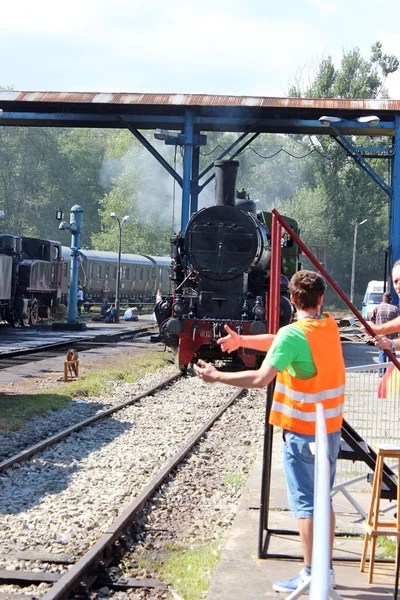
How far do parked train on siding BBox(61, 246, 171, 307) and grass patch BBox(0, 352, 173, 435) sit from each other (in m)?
23.3

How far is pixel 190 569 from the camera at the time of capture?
222 inches

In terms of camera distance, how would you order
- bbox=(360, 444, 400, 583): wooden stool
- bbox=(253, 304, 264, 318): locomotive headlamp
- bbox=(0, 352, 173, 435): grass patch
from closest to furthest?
bbox=(360, 444, 400, 583): wooden stool → bbox=(0, 352, 173, 435): grass patch → bbox=(253, 304, 264, 318): locomotive headlamp

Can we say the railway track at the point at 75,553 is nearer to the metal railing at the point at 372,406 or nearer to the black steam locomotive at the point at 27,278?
the metal railing at the point at 372,406

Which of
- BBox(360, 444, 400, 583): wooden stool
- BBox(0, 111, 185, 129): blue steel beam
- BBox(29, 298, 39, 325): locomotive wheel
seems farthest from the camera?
BBox(29, 298, 39, 325): locomotive wheel

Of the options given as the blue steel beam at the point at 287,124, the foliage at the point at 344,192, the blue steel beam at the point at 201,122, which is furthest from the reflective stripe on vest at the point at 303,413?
the foliage at the point at 344,192

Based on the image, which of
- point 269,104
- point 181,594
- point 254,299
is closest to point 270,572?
point 181,594

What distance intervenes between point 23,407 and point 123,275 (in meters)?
39.7

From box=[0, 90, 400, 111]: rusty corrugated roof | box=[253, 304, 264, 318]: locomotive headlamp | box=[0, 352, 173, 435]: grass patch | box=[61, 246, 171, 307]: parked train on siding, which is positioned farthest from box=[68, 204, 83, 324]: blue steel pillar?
box=[253, 304, 264, 318]: locomotive headlamp

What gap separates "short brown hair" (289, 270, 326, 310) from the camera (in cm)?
470

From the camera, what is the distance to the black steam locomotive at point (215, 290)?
16.0 m

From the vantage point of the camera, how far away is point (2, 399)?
13.6 meters

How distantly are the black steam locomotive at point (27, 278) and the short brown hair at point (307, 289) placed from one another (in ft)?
83.0

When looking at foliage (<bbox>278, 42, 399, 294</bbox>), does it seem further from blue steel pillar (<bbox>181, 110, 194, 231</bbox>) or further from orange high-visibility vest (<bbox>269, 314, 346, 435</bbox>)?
orange high-visibility vest (<bbox>269, 314, 346, 435</bbox>)

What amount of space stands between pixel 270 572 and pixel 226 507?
7.40 feet
